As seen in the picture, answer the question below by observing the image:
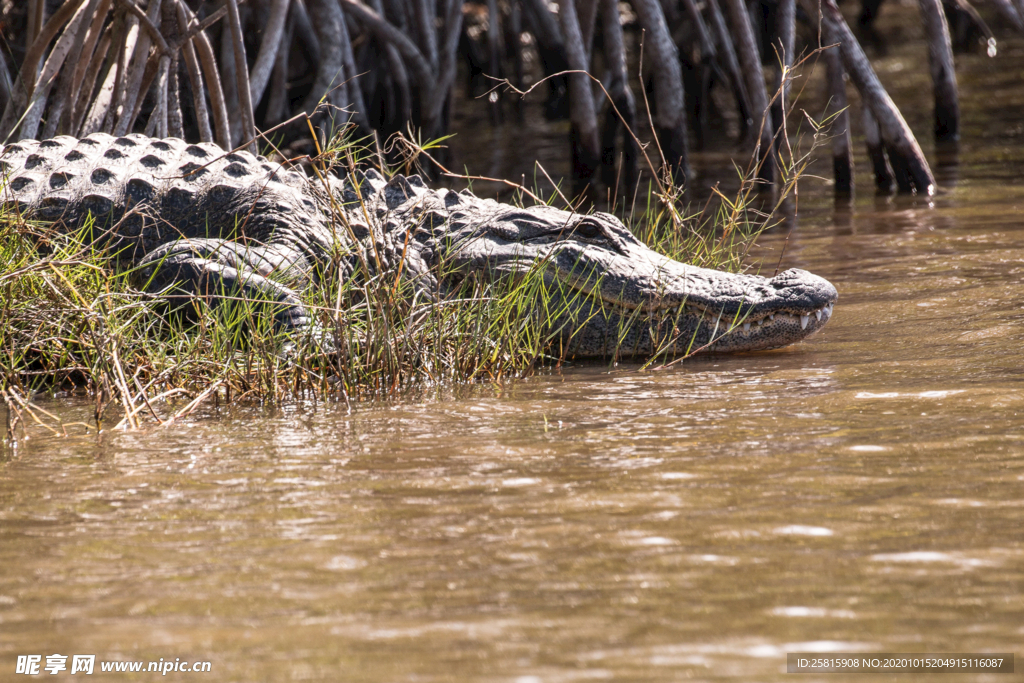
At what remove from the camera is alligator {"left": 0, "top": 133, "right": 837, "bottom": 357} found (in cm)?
396

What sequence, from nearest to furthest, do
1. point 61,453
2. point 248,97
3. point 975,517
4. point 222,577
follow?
point 222,577 < point 975,517 < point 61,453 < point 248,97

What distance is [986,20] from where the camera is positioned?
19922 mm

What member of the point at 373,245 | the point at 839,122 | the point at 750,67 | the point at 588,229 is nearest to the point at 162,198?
the point at 373,245

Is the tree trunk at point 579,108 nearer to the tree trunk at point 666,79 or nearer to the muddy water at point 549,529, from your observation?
the tree trunk at point 666,79

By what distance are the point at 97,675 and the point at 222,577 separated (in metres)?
0.34

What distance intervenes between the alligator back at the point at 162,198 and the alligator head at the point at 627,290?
73cm

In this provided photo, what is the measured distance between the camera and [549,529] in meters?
2.18

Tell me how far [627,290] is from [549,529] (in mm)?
2025

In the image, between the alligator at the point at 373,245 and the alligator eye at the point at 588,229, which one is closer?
the alligator at the point at 373,245

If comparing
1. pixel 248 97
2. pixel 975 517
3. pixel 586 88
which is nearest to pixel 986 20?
pixel 586 88

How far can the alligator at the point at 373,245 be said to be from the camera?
396cm

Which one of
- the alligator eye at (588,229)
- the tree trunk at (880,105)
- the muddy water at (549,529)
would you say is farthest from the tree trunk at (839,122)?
the muddy water at (549,529)

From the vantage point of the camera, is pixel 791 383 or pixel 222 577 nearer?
pixel 222 577

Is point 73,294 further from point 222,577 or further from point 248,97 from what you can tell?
point 248,97
